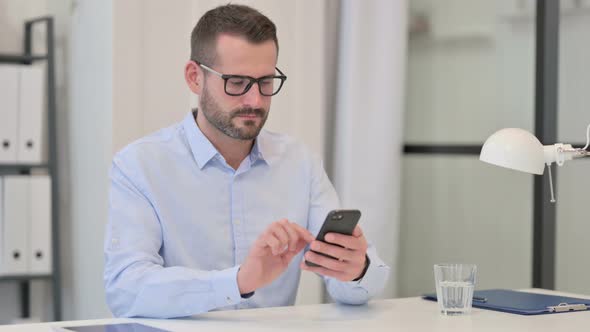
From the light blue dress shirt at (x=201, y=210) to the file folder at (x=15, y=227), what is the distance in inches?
46.2

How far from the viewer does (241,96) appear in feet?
7.61

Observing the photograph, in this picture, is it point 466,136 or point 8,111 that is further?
point 466,136

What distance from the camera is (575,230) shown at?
3459 mm

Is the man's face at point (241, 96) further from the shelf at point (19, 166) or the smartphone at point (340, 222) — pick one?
the shelf at point (19, 166)

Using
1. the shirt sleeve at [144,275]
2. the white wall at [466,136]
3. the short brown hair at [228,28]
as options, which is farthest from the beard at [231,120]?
the white wall at [466,136]

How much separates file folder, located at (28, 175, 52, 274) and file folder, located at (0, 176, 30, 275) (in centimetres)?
2

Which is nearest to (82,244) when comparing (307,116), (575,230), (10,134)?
(10,134)

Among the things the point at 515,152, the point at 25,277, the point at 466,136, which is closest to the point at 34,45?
the point at 25,277

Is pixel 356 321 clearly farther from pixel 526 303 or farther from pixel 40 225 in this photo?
pixel 40 225

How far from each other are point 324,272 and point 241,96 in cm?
54

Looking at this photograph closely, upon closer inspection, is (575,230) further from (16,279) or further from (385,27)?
(16,279)

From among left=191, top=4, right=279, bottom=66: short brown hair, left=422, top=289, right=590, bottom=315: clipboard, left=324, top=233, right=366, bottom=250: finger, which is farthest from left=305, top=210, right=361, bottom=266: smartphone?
left=191, top=4, right=279, bottom=66: short brown hair

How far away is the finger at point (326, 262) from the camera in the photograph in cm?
199

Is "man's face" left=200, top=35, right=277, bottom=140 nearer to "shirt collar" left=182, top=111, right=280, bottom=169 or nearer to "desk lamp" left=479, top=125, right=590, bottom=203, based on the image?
"shirt collar" left=182, top=111, right=280, bottom=169
